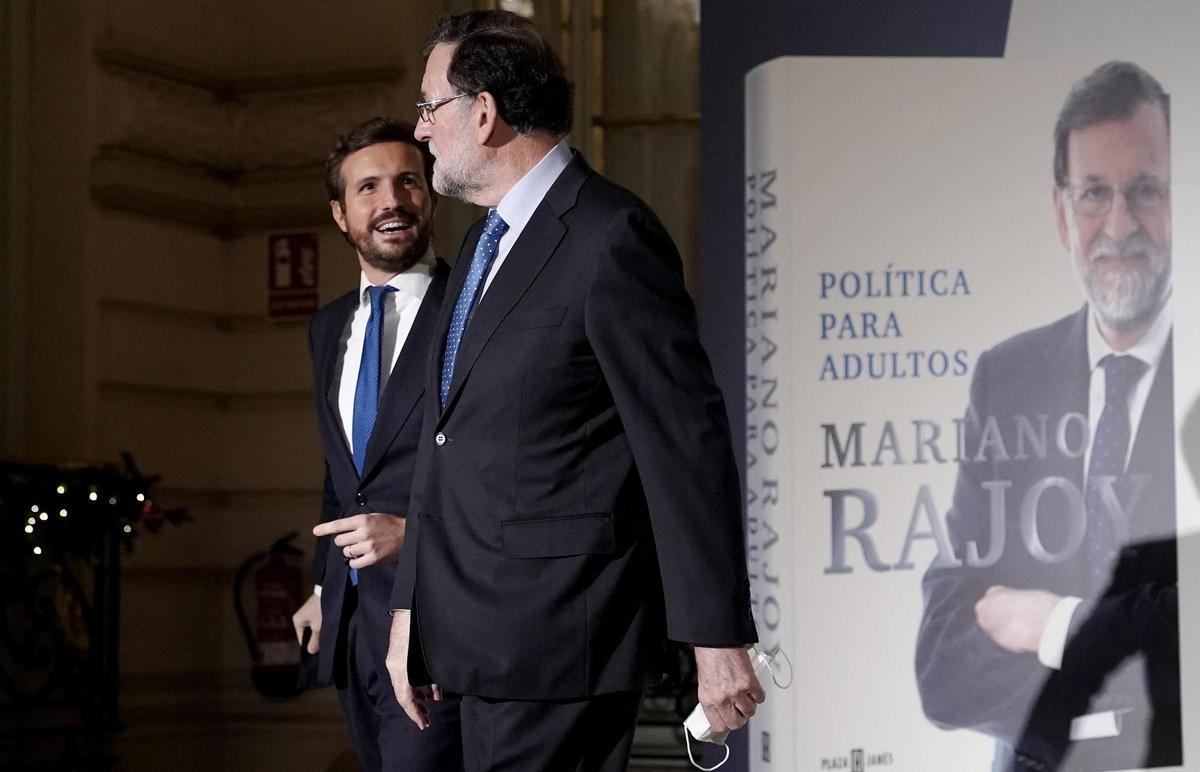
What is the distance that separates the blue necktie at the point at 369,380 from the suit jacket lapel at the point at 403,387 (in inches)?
1.7

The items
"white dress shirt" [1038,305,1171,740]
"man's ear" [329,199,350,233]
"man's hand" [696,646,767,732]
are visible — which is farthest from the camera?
"white dress shirt" [1038,305,1171,740]

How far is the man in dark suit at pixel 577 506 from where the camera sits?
1.96m

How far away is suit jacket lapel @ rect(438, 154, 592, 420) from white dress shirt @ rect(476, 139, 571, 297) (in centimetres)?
4

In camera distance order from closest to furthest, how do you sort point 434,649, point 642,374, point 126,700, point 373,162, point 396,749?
1. point 642,374
2. point 434,649
3. point 396,749
4. point 373,162
5. point 126,700

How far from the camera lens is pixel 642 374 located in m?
1.99

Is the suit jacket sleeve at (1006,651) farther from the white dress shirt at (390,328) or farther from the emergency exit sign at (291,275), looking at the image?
the emergency exit sign at (291,275)

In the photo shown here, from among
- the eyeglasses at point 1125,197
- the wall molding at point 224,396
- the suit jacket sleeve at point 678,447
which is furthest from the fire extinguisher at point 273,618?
the suit jacket sleeve at point 678,447

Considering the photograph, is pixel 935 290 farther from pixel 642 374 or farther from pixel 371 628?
pixel 642 374

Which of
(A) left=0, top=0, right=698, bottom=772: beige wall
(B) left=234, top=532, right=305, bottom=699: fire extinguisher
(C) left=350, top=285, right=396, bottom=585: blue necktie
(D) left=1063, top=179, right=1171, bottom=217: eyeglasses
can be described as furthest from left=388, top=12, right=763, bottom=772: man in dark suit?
(B) left=234, top=532, right=305, bottom=699: fire extinguisher

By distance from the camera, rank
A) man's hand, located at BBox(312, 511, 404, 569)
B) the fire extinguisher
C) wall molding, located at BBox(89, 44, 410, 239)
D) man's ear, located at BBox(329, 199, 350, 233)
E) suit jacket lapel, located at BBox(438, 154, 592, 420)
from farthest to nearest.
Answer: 1. the fire extinguisher
2. wall molding, located at BBox(89, 44, 410, 239)
3. man's ear, located at BBox(329, 199, 350, 233)
4. man's hand, located at BBox(312, 511, 404, 569)
5. suit jacket lapel, located at BBox(438, 154, 592, 420)

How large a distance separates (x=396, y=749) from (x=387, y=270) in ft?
2.88

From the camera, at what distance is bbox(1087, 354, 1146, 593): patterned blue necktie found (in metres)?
3.94

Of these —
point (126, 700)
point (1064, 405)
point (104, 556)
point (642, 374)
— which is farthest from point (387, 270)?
point (126, 700)

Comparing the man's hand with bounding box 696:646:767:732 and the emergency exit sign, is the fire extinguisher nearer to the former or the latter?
the emergency exit sign
